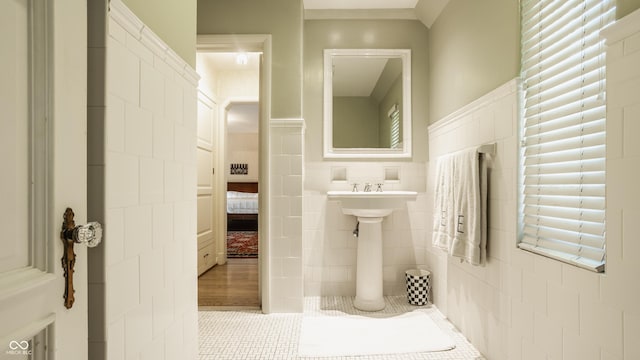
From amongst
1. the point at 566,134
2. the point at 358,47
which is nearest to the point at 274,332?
the point at 566,134

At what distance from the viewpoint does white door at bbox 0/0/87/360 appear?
46 centimetres

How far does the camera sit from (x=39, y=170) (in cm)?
51

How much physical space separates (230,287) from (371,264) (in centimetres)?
146

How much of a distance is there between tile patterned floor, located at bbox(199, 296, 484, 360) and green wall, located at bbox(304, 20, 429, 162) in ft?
4.18

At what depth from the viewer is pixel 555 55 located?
1.34 metres

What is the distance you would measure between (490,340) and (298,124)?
1.88 m

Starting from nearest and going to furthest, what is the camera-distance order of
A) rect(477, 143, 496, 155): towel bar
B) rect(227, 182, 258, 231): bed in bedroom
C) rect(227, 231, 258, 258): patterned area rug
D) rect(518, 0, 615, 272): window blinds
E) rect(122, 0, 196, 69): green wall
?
rect(122, 0, 196, 69): green wall
rect(518, 0, 615, 272): window blinds
rect(477, 143, 496, 155): towel bar
rect(227, 231, 258, 258): patterned area rug
rect(227, 182, 258, 231): bed in bedroom

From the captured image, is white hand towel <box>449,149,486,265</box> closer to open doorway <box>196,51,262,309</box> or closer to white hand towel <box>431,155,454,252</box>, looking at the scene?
white hand towel <box>431,155,454,252</box>

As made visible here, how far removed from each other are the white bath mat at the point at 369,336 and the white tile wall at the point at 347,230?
0.44m

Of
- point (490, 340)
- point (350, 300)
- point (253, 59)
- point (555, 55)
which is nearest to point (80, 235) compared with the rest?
point (555, 55)

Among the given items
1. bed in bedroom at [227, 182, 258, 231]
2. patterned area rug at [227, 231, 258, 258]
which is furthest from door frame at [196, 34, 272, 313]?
bed in bedroom at [227, 182, 258, 231]

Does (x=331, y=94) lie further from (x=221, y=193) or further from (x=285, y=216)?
(x=221, y=193)

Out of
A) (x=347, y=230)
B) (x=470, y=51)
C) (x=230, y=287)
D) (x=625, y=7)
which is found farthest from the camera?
(x=230, y=287)

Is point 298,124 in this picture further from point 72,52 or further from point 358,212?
point 72,52
